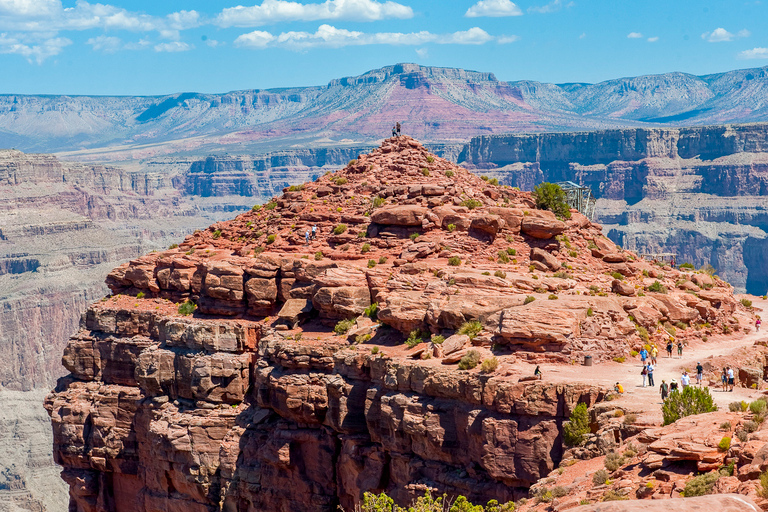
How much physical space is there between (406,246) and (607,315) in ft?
53.8

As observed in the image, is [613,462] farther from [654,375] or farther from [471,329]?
[471,329]

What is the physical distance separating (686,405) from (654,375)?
10.0 m

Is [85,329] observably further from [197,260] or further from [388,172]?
[388,172]

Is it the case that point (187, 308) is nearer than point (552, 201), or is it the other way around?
point (187, 308)

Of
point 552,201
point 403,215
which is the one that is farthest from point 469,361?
point 552,201

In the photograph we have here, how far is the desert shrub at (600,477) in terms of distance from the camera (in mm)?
34625

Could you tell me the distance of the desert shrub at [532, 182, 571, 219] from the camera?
7381cm

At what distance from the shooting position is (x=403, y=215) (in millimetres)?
64688

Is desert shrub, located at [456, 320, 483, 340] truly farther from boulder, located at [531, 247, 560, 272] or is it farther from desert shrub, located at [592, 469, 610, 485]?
desert shrub, located at [592, 469, 610, 485]

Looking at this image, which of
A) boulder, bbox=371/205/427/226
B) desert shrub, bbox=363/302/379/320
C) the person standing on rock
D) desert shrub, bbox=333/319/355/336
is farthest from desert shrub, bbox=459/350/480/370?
boulder, bbox=371/205/427/226

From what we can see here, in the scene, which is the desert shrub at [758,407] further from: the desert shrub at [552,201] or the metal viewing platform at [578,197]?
the metal viewing platform at [578,197]

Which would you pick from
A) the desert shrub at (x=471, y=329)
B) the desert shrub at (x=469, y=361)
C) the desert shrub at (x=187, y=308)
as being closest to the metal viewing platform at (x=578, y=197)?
the desert shrub at (x=187, y=308)

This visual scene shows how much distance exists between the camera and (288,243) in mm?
68500

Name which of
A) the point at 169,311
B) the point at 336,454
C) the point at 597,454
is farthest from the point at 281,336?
the point at 597,454
